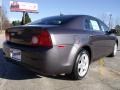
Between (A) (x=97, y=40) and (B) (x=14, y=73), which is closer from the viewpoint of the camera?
(B) (x=14, y=73)

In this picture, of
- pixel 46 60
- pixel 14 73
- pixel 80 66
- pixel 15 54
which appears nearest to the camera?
pixel 46 60

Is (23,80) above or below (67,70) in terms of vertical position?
below

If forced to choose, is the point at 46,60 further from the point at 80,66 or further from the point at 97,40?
the point at 97,40

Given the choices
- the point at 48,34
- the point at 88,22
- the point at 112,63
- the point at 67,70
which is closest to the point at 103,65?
the point at 112,63

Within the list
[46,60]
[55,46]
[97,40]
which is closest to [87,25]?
[97,40]

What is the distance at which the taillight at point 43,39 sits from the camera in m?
4.53

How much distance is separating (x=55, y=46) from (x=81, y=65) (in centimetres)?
111

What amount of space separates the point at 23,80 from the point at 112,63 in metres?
Answer: 3.27

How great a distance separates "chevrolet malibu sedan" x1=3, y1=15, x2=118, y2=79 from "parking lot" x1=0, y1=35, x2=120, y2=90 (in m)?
0.25

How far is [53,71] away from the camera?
4.62 metres

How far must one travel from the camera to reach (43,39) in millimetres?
4559

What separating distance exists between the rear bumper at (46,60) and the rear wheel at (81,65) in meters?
0.29

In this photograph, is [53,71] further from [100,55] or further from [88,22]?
[100,55]

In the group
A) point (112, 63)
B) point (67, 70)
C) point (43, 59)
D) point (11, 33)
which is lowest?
point (112, 63)
